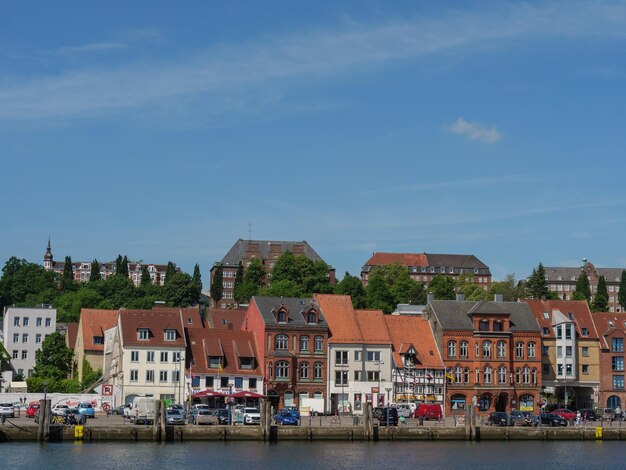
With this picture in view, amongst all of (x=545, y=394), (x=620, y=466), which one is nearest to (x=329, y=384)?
(x=545, y=394)

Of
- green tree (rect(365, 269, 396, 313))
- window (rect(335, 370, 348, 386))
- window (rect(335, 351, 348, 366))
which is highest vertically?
green tree (rect(365, 269, 396, 313))

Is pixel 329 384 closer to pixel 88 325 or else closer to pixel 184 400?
pixel 184 400

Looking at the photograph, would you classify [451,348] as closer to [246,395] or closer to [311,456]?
[246,395]

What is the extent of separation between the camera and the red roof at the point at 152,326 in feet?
346

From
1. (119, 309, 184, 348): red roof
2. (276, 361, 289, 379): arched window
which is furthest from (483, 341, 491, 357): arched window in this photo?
(119, 309, 184, 348): red roof

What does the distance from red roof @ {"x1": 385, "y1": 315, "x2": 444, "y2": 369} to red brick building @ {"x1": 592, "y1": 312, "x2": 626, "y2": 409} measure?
21056 mm

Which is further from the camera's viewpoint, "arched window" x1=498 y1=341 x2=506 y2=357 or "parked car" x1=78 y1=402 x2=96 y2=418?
"arched window" x1=498 y1=341 x2=506 y2=357

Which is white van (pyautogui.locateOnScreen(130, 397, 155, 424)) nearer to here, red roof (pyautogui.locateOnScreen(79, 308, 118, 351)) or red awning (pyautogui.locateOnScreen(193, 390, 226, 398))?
red awning (pyautogui.locateOnScreen(193, 390, 226, 398))

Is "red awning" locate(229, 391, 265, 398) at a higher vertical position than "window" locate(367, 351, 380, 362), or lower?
lower

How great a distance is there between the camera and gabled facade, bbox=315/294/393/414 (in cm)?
10869

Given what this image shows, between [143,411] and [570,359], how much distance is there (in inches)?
2178

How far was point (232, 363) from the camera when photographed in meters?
106

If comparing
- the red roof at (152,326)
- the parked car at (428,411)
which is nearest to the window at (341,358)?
the parked car at (428,411)

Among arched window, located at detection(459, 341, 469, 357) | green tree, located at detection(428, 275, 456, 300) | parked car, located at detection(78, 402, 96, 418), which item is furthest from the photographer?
green tree, located at detection(428, 275, 456, 300)
